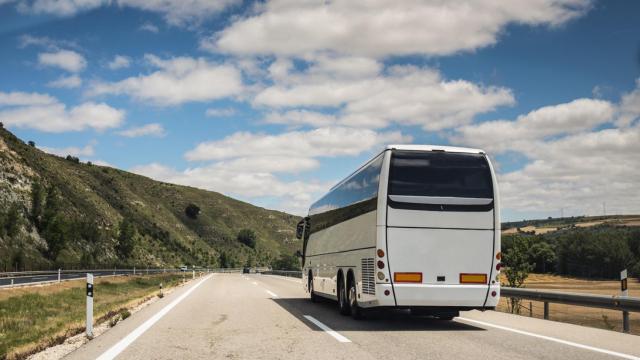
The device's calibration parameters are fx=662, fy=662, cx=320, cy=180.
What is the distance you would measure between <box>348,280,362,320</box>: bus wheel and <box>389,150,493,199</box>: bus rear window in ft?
9.61

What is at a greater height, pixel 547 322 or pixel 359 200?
pixel 359 200

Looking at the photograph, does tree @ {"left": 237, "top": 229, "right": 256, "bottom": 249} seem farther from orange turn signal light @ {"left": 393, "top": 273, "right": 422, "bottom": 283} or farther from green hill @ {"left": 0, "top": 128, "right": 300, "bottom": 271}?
orange turn signal light @ {"left": 393, "top": 273, "right": 422, "bottom": 283}

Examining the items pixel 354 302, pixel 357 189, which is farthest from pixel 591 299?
pixel 357 189

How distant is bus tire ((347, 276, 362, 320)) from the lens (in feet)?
46.1

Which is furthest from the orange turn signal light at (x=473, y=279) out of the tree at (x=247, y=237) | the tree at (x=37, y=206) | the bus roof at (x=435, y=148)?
the tree at (x=247, y=237)

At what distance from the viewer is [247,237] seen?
552 ft

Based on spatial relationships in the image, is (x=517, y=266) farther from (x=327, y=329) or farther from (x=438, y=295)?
(x=327, y=329)

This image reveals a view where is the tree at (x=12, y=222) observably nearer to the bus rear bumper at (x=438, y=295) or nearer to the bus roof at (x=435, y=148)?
the bus roof at (x=435, y=148)

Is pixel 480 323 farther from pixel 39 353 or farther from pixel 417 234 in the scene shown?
pixel 39 353

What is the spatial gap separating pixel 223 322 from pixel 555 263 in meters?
→ 135

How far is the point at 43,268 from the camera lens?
60906 mm

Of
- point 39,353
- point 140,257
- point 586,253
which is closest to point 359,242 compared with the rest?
point 39,353

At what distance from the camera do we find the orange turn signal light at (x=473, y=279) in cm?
1240

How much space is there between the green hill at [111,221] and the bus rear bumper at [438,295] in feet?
163
